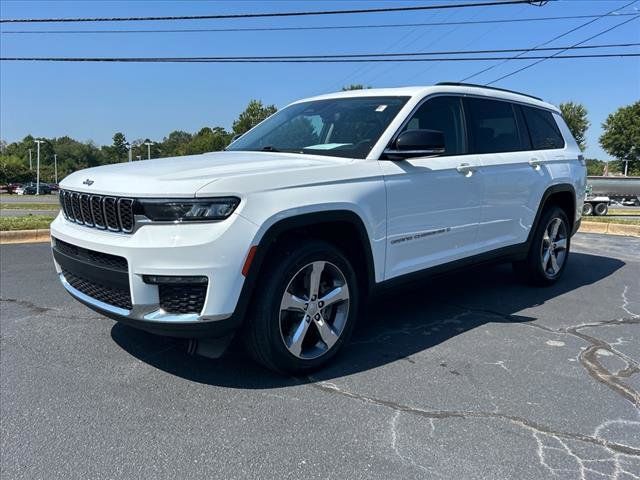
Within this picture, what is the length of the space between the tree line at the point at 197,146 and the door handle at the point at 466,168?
8.81 meters

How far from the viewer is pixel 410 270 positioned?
4.08m

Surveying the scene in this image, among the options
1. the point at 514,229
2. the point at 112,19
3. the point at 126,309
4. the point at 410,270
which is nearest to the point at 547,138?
the point at 514,229

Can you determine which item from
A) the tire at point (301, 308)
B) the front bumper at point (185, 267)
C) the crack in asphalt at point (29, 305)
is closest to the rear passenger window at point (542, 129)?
the tire at point (301, 308)

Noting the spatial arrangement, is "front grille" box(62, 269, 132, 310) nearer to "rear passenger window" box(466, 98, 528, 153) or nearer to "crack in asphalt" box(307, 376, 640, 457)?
"crack in asphalt" box(307, 376, 640, 457)

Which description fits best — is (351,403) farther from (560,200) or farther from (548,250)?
(560,200)

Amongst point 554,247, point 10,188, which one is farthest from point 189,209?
point 10,188

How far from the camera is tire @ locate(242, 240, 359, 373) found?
3203 mm

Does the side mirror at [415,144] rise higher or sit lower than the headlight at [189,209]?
higher

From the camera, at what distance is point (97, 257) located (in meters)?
3.27

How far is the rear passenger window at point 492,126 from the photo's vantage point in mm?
4770

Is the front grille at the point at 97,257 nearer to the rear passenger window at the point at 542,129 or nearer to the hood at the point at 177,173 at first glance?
the hood at the point at 177,173

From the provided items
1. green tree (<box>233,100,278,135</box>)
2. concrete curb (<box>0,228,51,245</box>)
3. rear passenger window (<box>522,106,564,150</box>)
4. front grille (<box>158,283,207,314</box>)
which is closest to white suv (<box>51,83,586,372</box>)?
front grille (<box>158,283,207,314</box>)

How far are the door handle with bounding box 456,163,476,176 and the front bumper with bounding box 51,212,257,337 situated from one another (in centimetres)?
207

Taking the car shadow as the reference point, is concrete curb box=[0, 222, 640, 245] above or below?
above
